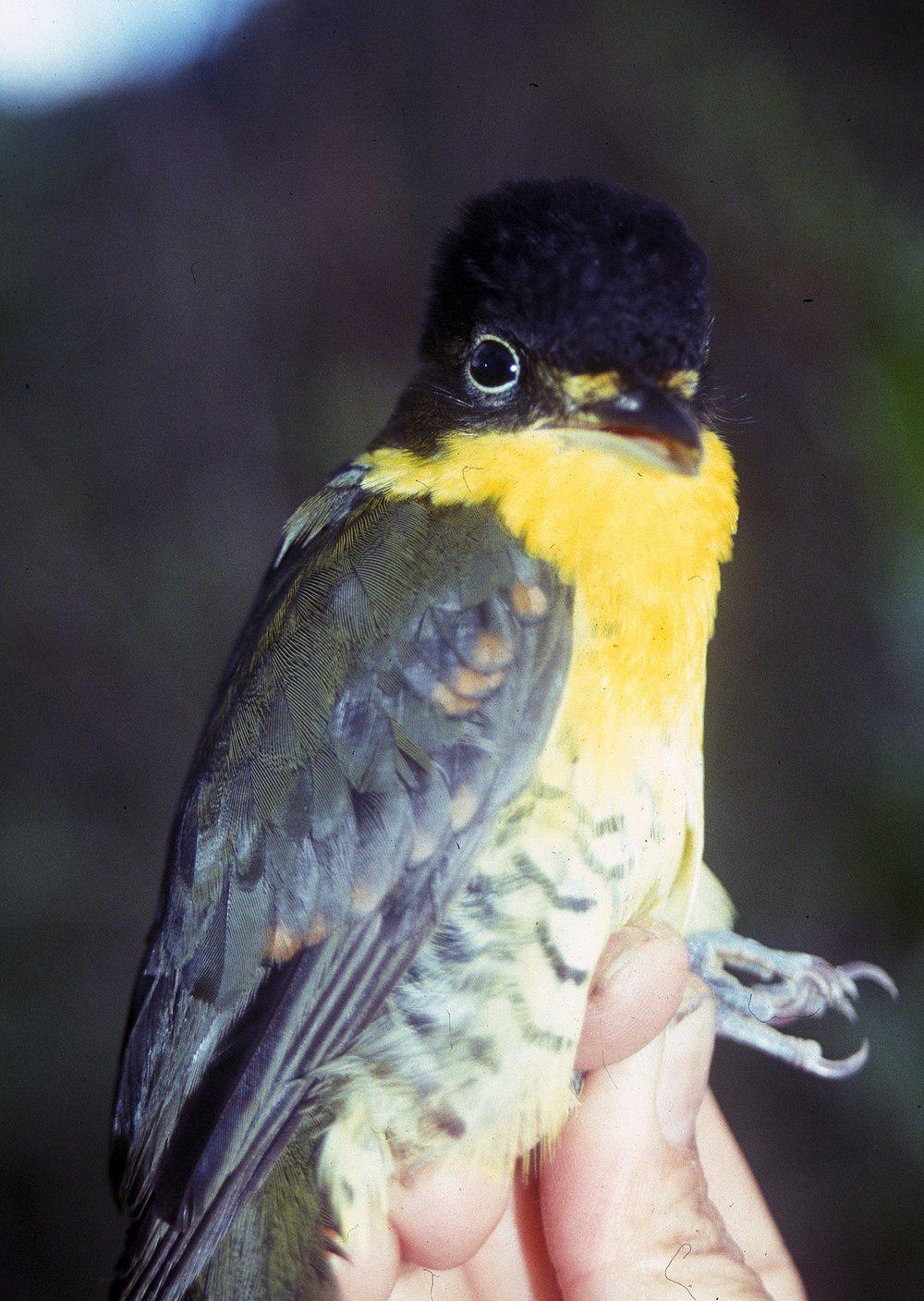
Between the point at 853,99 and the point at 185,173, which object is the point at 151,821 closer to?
the point at 185,173

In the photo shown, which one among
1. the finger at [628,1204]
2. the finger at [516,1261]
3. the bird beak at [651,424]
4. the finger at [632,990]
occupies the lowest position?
the finger at [516,1261]

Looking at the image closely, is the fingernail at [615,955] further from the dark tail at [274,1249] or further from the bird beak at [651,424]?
the bird beak at [651,424]

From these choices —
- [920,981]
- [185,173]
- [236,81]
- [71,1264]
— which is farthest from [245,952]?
[71,1264]

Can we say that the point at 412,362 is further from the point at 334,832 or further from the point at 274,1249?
the point at 274,1249

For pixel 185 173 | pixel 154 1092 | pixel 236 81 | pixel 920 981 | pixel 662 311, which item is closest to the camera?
pixel 662 311

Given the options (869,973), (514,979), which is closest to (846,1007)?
(869,973)

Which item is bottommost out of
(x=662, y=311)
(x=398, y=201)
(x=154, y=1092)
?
(x=154, y=1092)

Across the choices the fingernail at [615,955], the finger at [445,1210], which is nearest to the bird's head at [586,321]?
the fingernail at [615,955]
